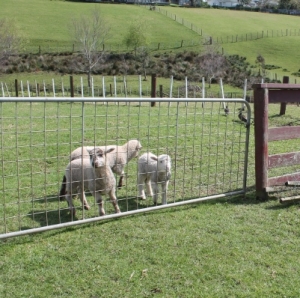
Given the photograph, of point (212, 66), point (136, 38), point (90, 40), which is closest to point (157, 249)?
point (212, 66)

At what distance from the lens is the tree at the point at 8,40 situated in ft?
156

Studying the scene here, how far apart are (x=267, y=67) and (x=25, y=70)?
3070 centimetres

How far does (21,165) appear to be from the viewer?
7086 millimetres

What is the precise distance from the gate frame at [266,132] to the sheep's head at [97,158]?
223cm

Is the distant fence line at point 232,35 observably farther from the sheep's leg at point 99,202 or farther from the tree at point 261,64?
the sheep's leg at point 99,202

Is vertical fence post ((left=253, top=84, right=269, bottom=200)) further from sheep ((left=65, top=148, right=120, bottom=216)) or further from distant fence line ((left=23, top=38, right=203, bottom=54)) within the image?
distant fence line ((left=23, top=38, right=203, bottom=54))

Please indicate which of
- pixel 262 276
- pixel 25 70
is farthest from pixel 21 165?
pixel 25 70

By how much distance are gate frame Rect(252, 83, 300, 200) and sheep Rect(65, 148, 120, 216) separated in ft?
6.93

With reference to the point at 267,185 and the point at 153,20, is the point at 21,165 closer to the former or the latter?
the point at 267,185

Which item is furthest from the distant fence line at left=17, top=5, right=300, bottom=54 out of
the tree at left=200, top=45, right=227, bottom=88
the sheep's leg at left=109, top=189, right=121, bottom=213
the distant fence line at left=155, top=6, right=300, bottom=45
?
the sheep's leg at left=109, top=189, right=121, bottom=213

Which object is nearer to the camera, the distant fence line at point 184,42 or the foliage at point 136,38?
the distant fence line at point 184,42

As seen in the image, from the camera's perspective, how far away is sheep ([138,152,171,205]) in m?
5.18

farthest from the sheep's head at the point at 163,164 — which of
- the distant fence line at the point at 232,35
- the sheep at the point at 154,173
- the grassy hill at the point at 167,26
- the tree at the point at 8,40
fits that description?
A: the distant fence line at the point at 232,35

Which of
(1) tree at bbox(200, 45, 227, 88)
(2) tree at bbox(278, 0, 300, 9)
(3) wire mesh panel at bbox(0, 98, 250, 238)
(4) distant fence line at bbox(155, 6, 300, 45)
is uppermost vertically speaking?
(2) tree at bbox(278, 0, 300, 9)
